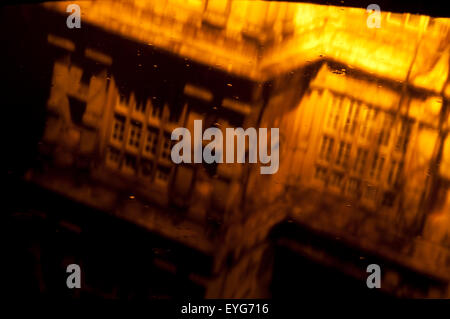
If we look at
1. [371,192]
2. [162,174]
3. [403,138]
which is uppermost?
[403,138]

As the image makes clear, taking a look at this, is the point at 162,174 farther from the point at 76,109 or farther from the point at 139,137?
the point at 76,109

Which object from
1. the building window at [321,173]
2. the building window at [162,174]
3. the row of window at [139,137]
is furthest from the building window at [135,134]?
the building window at [321,173]

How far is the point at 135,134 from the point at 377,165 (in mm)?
1033

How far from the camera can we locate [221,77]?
1537 mm

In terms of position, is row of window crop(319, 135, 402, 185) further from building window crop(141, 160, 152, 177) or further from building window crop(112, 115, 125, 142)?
building window crop(112, 115, 125, 142)

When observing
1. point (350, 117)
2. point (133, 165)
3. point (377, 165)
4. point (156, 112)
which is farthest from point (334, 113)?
point (133, 165)

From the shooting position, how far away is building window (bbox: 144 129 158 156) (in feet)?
5.10

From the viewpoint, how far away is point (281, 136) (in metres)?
1.50

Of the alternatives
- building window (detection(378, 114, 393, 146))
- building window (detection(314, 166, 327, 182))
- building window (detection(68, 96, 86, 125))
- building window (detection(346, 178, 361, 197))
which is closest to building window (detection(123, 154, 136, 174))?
building window (detection(68, 96, 86, 125))

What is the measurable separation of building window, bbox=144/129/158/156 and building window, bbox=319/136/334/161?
70cm

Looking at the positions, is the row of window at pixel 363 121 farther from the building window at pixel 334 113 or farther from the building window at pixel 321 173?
the building window at pixel 321 173

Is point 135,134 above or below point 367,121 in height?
below
